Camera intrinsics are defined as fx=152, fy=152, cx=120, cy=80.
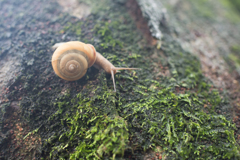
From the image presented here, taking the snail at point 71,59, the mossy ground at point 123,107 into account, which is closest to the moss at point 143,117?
the mossy ground at point 123,107

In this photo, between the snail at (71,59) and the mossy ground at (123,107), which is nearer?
the mossy ground at (123,107)

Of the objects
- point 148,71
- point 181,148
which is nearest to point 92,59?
point 148,71

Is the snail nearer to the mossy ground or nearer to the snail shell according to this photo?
the snail shell

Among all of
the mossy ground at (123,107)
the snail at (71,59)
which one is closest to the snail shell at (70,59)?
the snail at (71,59)

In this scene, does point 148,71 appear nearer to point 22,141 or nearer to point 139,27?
point 139,27

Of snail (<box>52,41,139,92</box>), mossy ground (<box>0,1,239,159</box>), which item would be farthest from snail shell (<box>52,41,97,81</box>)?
mossy ground (<box>0,1,239,159</box>)

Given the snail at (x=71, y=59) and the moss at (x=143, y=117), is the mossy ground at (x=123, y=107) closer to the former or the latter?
the moss at (x=143, y=117)

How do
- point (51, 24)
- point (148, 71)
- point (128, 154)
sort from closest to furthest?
point (128, 154), point (148, 71), point (51, 24)
